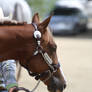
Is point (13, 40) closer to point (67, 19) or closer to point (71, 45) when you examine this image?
point (71, 45)

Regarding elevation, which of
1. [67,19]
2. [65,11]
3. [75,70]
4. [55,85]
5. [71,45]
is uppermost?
[55,85]

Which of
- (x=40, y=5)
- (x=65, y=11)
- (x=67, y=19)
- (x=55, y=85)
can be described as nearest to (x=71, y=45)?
(x=40, y=5)

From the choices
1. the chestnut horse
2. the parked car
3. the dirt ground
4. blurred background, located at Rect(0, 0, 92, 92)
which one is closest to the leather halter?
the chestnut horse

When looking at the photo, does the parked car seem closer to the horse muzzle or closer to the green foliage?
the green foliage

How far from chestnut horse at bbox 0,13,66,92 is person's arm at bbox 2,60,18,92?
0.60ft

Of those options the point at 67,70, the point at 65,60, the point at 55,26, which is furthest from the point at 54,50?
the point at 55,26

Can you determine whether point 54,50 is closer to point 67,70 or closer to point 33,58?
point 33,58

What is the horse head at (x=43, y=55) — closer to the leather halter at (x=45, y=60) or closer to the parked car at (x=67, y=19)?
the leather halter at (x=45, y=60)

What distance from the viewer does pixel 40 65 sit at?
2.92 m

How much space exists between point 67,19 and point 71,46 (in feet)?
15.5

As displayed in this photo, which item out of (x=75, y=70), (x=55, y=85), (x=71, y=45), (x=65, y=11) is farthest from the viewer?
(x=65, y=11)

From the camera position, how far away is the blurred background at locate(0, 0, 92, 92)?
7.41 m

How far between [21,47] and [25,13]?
388 cm

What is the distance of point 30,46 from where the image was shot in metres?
2.85
